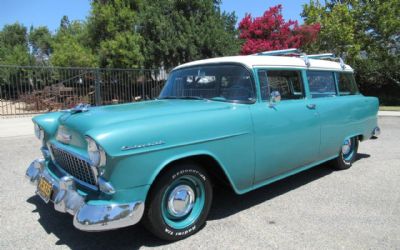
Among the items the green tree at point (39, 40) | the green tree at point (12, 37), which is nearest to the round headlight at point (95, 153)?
the green tree at point (12, 37)

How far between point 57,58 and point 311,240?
17.9 m

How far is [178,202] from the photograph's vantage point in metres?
3.40

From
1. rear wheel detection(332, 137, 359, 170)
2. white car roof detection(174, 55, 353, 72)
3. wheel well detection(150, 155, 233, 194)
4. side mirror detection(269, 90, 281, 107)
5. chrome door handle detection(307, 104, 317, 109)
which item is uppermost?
white car roof detection(174, 55, 353, 72)

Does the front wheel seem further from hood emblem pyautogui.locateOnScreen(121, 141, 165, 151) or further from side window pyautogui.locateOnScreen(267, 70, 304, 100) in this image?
side window pyautogui.locateOnScreen(267, 70, 304, 100)

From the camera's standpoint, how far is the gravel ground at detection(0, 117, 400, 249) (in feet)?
11.0

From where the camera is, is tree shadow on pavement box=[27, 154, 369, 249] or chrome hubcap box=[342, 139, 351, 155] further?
chrome hubcap box=[342, 139, 351, 155]

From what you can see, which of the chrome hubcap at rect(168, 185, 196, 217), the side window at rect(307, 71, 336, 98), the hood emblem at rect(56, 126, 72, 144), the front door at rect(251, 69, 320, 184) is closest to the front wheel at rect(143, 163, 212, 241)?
the chrome hubcap at rect(168, 185, 196, 217)

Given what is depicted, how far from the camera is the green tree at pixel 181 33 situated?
48.8 feet

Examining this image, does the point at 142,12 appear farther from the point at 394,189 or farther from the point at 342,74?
the point at 394,189

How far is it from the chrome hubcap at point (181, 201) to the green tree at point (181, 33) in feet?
38.7

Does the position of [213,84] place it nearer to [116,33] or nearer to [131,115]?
[131,115]

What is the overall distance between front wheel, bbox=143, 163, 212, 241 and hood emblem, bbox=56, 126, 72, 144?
3.08 ft

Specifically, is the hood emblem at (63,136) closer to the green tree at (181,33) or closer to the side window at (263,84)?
the side window at (263,84)

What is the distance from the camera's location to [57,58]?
18.6 m
